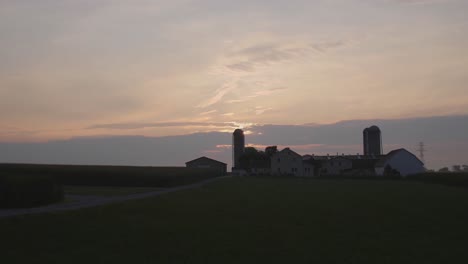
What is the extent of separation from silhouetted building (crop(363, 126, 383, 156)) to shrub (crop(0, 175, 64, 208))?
407 feet

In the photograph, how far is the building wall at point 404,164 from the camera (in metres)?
121

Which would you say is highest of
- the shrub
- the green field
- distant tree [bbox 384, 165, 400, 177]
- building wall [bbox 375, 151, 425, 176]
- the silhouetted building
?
the silhouetted building

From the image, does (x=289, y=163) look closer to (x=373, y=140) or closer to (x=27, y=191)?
(x=373, y=140)

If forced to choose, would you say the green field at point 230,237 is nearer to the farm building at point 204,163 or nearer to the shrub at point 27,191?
the shrub at point 27,191

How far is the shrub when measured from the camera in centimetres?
2722

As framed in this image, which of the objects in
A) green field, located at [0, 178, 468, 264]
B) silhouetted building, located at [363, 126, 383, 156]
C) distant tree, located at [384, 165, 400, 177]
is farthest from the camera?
silhouetted building, located at [363, 126, 383, 156]

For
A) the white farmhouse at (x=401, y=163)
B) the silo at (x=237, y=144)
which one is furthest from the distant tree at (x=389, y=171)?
the silo at (x=237, y=144)

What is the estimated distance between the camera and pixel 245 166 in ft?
521

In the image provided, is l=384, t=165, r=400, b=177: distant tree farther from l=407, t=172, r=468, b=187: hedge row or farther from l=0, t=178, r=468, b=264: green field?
l=0, t=178, r=468, b=264: green field

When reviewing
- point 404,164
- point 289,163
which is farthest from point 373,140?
point 289,163

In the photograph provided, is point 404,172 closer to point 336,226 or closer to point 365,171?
point 365,171

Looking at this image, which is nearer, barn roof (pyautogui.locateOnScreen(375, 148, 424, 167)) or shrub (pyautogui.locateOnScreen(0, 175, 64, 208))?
shrub (pyautogui.locateOnScreen(0, 175, 64, 208))

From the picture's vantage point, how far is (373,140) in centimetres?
14712

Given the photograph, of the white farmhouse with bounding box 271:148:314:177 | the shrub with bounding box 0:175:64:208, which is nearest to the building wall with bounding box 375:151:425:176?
the white farmhouse with bounding box 271:148:314:177
